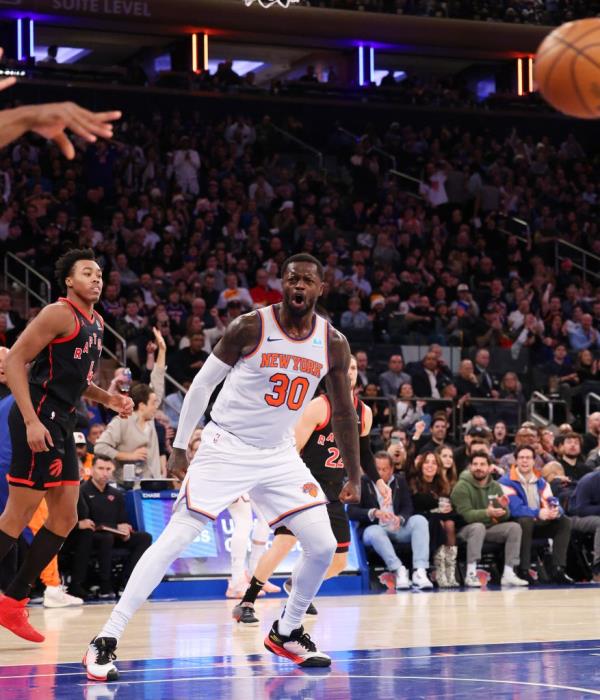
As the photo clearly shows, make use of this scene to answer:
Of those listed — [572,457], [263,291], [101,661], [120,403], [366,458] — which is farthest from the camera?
[263,291]

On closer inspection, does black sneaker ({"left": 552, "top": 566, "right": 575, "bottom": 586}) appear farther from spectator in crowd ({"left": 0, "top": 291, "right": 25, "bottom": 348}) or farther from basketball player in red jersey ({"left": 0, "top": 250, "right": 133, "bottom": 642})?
basketball player in red jersey ({"left": 0, "top": 250, "right": 133, "bottom": 642})

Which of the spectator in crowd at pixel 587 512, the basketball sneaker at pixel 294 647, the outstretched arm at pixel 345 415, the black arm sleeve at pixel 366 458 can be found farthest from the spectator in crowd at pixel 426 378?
the basketball sneaker at pixel 294 647

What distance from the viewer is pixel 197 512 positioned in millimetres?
6879

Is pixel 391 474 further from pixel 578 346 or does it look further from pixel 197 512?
pixel 578 346

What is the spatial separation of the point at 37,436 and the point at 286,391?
1.43 m

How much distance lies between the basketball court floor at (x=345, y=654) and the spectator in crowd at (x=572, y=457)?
180 inches

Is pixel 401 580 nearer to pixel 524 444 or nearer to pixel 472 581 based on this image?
pixel 472 581

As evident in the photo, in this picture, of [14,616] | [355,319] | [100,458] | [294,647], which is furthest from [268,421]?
[355,319]

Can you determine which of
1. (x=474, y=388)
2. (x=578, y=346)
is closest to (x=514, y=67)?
(x=578, y=346)

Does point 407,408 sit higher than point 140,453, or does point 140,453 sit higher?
point 407,408

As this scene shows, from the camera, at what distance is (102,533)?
1216 cm

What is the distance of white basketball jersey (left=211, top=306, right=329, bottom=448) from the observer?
7.03 meters

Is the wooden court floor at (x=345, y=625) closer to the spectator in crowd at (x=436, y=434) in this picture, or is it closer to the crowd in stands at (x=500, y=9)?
the spectator in crowd at (x=436, y=434)

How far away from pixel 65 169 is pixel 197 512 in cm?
1580
